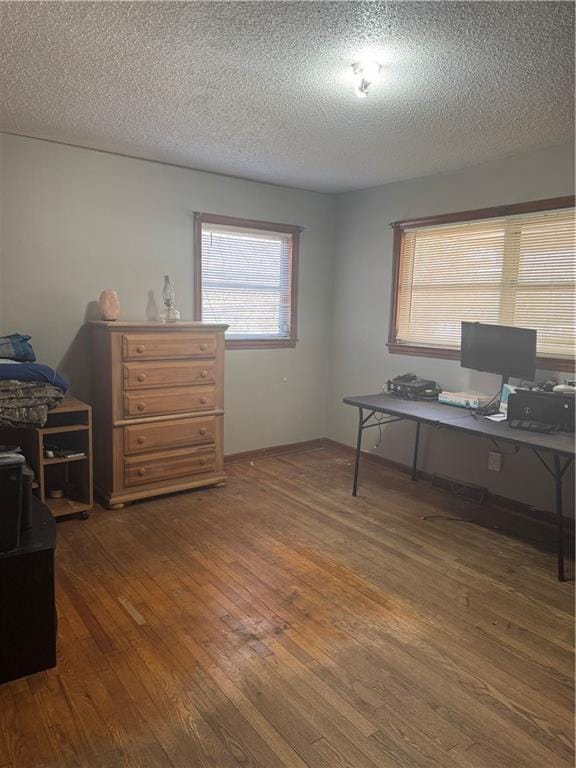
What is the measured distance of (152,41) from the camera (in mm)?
2102

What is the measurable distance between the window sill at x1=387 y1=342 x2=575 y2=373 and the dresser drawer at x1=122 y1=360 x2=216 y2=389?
1.60 m

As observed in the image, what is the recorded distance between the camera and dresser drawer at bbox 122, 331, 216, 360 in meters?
3.52

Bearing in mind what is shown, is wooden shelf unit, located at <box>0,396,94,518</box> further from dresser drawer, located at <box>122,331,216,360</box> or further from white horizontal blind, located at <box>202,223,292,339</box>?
white horizontal blind, located at <box>202,223,292,339</box>

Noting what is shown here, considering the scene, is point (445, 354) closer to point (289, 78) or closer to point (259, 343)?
point (259, 343)

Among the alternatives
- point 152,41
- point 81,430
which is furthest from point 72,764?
point 152,41

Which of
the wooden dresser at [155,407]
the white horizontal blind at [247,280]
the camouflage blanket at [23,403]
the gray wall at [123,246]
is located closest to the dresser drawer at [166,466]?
the wooden dresser at [155,407]

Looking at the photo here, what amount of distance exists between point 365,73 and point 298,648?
242 centimetres

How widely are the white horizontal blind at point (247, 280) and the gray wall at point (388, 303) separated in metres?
0.59

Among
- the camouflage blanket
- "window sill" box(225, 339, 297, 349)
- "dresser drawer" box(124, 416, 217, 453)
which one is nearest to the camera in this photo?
the camouflage blanket

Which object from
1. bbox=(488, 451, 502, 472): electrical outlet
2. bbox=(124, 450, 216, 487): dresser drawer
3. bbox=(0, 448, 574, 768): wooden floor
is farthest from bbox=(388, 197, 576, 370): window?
bbox=(124, 450, 216, 487): dresser drawer

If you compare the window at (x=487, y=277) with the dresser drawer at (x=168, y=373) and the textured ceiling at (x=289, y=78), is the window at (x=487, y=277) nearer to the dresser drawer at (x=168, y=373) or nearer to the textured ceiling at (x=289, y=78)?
the textured ceiling at (x=289, y=78)

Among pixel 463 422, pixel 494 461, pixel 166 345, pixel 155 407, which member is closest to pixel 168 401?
pixel 155 407

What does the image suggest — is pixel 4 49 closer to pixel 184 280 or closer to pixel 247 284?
pixel 184 280

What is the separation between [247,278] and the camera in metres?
4.62
